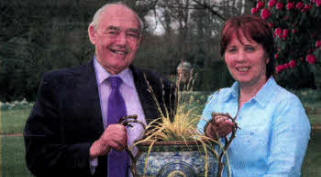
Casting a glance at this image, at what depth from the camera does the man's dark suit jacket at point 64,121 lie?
2.58 metres

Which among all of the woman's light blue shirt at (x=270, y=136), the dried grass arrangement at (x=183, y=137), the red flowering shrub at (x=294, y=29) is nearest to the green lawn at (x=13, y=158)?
the red flowering shrub at (x=294, y=29)

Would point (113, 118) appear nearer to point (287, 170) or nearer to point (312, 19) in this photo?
point (287, 170)

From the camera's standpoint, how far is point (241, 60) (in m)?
2.25

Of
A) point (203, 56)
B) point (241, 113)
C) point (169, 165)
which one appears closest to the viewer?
point (169, 165)

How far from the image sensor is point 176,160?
1.96 m

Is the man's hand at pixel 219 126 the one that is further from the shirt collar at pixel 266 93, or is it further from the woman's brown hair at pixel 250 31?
the woman's brown hair at pixel 250 31

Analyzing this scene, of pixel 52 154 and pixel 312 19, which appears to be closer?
pixel 52 154

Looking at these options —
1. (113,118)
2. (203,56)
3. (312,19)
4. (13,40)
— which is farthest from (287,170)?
(13,40)

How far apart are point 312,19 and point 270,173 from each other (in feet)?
16.3

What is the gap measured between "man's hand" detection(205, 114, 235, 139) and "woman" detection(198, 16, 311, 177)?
4 centimetres

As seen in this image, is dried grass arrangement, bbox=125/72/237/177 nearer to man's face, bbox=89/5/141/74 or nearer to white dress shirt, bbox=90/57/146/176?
white dress shirt, bbox=90/57/146/176

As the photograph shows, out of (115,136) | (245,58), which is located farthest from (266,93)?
(115,136)

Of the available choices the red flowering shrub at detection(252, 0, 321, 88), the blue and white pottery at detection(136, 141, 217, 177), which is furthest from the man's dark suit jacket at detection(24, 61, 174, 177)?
the red flowering shrub at detection(252, 0, 321, 88)

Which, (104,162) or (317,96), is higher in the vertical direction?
(104,162)
